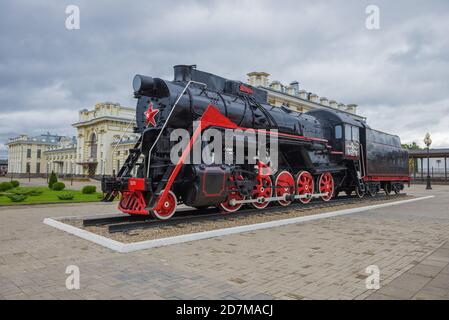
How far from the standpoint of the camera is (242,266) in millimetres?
5281

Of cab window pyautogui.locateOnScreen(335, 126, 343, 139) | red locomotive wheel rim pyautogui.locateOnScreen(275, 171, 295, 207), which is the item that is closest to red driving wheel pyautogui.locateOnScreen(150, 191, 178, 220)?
red locomotive wheel rim pyautogui.locateOnScreen(275, 171, 295, 207)

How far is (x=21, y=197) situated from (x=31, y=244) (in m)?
10.4

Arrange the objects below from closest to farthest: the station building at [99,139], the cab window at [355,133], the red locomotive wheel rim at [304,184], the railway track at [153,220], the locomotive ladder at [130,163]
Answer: the railway track at [153,220] < the locomotive ladder at [130,163] < the red locomotive wheel rim at [304,184] < the cab window at [355,133] < the station building at [99,139]

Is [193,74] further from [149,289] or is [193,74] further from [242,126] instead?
[149,289]

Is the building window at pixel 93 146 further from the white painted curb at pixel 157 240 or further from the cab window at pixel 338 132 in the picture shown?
the white painted curb at pixel 157 240

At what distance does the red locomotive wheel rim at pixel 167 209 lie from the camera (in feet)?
29.0

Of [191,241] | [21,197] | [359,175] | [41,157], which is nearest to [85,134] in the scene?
[41,157]

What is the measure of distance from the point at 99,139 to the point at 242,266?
232 ft

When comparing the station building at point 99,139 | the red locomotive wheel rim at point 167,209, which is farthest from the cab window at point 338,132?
the station building at point 99,139

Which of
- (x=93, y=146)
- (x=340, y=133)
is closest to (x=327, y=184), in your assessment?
(x=340, y=133)

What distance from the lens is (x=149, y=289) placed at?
4.23 metres

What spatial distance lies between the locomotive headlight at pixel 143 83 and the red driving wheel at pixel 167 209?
2961mm

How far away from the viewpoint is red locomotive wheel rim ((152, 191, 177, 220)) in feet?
29.0

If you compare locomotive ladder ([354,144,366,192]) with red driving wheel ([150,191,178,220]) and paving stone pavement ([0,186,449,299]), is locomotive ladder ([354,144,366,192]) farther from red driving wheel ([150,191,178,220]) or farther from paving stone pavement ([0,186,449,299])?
red driving wheel ([150,191,178,220])
